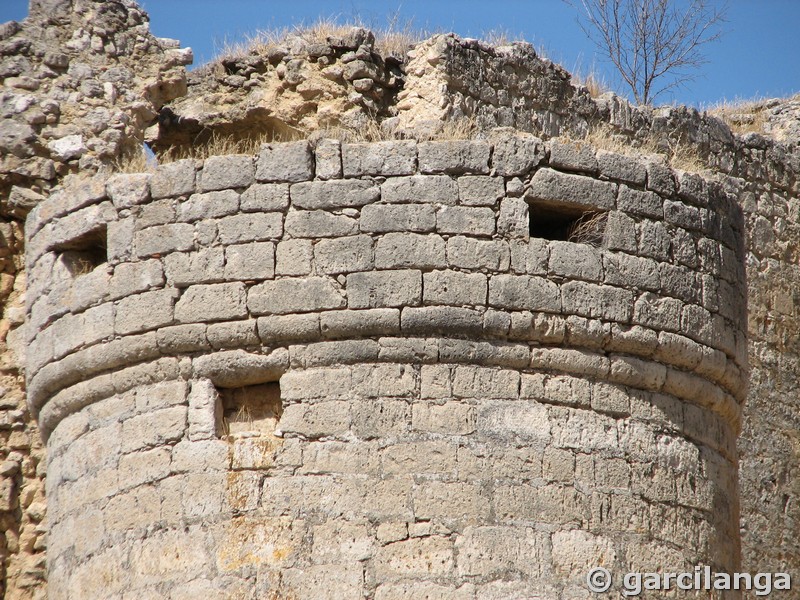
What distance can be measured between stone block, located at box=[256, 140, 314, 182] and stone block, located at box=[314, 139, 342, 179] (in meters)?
0.04

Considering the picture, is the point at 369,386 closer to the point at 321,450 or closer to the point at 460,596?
the point at 321,450

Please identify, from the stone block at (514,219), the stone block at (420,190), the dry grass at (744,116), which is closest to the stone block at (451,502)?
the stone block at (514,219)

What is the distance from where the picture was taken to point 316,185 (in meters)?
7.21

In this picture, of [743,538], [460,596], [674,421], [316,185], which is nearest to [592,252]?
[674,421]

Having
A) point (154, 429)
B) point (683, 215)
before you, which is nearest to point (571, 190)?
point (683, 215)

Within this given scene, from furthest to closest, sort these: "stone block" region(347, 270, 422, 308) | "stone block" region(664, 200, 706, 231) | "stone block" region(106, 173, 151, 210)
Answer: "stone block" region(664, 200, 706, 231) → "stone block" region(106, 173, 151, 210) → "stone block" region(347, 270, 422, 308)

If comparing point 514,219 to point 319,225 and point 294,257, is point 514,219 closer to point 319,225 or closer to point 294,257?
point 319,225

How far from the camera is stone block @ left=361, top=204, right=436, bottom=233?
7098mm

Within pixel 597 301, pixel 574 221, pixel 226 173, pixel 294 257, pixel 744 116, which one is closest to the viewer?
pixel 294 257

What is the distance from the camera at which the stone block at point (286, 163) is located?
725 centimetres

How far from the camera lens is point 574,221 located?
7547 mm

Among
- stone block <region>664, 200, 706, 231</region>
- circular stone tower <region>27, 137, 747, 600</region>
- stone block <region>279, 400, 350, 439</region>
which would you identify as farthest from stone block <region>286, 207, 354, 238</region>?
stone block <region>664, 200, 706, 231</region>

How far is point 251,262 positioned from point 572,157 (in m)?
1.87

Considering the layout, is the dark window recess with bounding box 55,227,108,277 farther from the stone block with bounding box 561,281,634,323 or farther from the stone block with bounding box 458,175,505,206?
the stone block with bounding box 561,281,634,323
